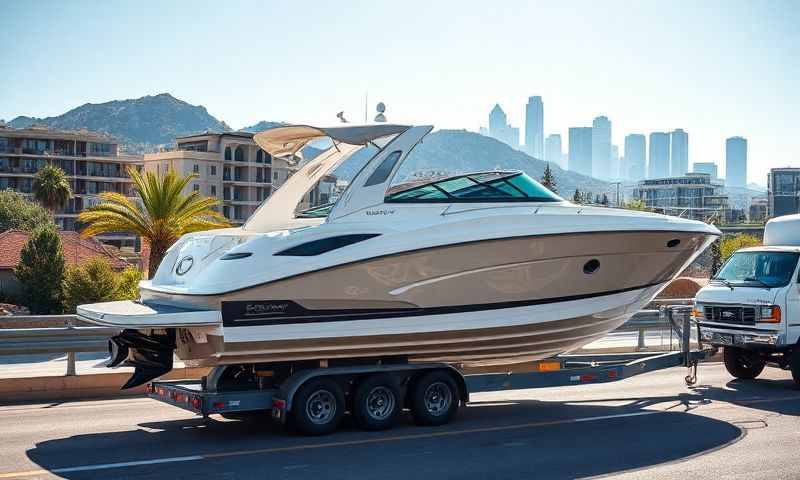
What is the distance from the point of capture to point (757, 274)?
14.8 m

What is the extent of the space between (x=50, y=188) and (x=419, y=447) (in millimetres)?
75291

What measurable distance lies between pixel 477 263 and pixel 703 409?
416 centimetres

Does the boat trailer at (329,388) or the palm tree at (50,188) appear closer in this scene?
the boat trailer at (329,388)

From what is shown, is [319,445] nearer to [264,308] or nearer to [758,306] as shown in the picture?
[264,308]

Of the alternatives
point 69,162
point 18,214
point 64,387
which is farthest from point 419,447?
point 69,162

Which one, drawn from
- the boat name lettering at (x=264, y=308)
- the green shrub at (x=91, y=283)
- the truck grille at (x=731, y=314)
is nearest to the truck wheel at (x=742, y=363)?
the truck grille at (x=731, y=314)

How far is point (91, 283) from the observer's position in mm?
40656

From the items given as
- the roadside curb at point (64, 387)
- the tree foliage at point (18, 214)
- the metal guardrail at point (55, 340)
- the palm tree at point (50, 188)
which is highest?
the palm tree at point (50, 188)

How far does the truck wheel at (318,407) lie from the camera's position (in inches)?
404

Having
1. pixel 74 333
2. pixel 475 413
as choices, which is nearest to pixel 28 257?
pixel 74 333

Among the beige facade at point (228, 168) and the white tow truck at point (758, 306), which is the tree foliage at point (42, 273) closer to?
the beige facade at point (228, 168)

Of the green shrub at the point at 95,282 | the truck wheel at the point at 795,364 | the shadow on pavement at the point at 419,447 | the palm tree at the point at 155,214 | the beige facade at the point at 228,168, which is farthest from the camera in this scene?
the beige facade at the point at 228,168

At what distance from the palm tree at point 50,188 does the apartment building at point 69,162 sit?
63.2 feet

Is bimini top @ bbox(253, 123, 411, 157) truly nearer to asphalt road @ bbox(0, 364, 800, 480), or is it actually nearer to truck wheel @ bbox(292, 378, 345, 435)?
truck wheel @ bbox(292, 378, 345, 435)
